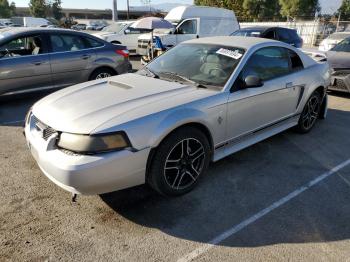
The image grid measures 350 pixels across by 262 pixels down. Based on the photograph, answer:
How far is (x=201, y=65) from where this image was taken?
13.5 feet

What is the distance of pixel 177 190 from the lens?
3414 millimetres

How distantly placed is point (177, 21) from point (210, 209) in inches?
524

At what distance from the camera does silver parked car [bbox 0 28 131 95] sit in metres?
6.48

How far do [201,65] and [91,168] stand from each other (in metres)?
2.06

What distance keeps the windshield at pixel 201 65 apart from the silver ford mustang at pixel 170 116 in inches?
0.5

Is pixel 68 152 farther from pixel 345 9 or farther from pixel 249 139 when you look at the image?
pixel 345 9

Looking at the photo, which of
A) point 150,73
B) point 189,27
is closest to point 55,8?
point 189,27

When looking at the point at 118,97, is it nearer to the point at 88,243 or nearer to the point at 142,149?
the point at 142,149

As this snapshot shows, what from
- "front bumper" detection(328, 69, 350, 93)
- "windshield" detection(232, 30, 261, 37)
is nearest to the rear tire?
"front bumper" detection(328, 69, 350, 93)

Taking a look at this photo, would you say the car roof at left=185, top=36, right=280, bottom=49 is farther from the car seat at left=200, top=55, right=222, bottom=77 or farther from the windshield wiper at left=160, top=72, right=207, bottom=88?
the windshield wiper at left=160, top=72, right=207, bottom=88

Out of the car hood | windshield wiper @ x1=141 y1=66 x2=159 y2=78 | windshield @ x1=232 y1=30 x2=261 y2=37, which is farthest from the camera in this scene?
windshield @ x1=232 y1=30 x2=261 y2=37

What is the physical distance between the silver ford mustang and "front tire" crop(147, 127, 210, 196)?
0.01m

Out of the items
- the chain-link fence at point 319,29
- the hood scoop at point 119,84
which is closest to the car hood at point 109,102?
the hood scoop at point 119,84

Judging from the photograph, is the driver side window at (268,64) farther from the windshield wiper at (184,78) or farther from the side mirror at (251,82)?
the windshield wiper at (184,78)
